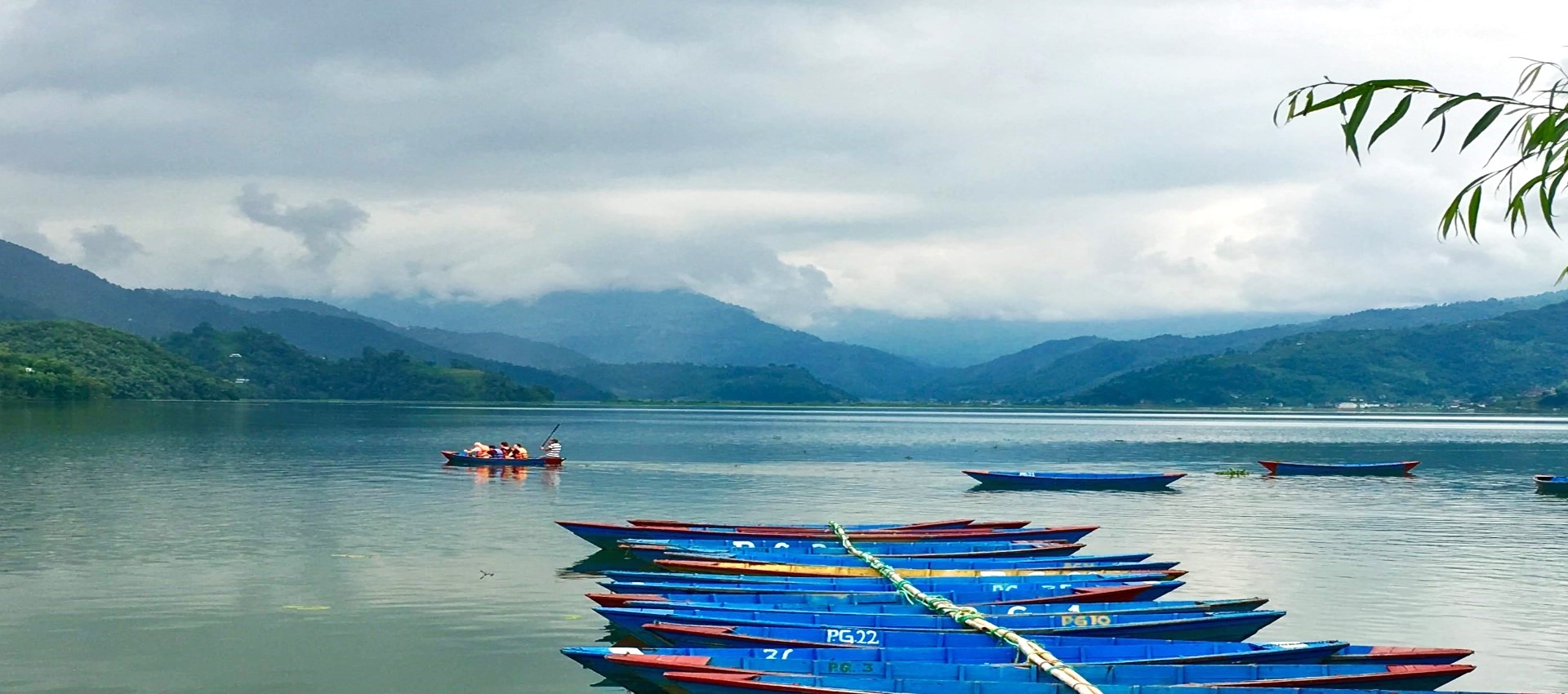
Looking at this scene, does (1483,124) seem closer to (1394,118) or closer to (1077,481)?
(1394,118)

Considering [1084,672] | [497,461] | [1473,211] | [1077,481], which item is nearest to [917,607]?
[1084,672]

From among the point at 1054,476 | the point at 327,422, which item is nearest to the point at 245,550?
the point at 1054,476

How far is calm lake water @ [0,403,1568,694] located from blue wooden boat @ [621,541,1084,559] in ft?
8.30

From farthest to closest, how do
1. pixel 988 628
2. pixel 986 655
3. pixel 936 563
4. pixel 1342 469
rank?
pixel 1342 469, pixel 936 563, pixel 988 628, pixel 986 655

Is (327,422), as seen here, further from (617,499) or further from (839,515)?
(839,515)

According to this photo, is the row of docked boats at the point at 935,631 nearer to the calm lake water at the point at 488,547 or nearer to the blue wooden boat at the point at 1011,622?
the blue wooden boat at the point at 1011,622

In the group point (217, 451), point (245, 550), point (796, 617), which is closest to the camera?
point (796, 617)

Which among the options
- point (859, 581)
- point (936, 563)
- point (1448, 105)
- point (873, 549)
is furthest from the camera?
point (873, 549)

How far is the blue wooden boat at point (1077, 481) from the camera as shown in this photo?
75438 mm

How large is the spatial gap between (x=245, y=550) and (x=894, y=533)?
63.5 feet

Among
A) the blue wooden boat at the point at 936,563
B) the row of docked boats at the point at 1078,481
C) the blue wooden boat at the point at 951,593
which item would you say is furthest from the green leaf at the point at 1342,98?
the row of docked boats at the point at 1078,481

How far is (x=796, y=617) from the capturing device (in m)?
22.3

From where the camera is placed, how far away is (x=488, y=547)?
1711 inches

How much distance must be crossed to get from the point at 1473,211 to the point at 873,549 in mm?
26879
